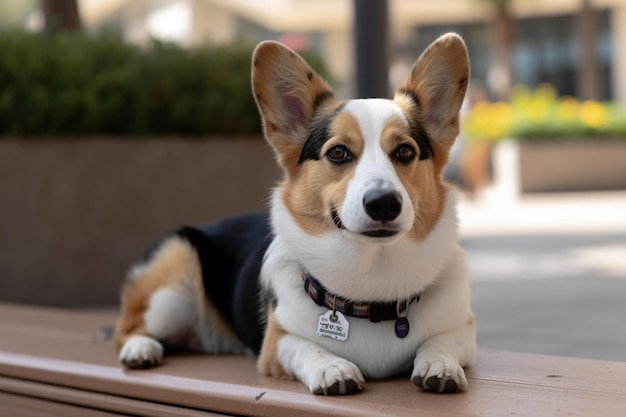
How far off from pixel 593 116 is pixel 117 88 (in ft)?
39.4

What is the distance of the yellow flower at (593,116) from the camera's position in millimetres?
15779

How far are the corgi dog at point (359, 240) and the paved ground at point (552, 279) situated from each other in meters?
0.34

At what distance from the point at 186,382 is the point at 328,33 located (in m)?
29.9

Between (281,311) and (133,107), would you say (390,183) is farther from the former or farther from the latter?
(133,107)

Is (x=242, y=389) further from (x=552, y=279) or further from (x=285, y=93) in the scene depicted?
(x=552, y=279)

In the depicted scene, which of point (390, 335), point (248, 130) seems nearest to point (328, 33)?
point (248, 130)

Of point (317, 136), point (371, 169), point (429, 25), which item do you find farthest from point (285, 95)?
point (429, 25)

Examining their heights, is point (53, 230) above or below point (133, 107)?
below

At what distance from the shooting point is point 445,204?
2.96 meters

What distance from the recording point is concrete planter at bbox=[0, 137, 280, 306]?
19.9 ft

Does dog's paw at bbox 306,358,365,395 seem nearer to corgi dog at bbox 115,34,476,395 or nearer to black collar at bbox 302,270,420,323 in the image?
corgi dog at bbox 115,34,476,395

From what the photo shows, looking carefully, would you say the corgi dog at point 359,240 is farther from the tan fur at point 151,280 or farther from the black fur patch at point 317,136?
the tan fur at point 151,280

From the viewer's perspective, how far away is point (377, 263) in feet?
9.36

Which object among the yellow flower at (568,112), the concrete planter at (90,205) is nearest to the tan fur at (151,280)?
the concrete planter at (90,205)
